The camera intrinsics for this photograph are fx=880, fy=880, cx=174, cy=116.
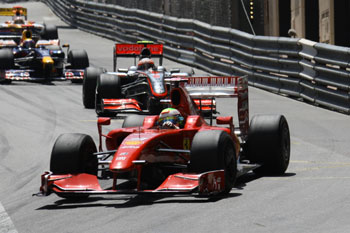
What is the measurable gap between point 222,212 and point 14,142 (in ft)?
22.9

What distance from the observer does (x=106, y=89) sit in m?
18.9

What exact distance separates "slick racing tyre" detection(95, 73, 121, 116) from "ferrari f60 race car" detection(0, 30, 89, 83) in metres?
5.14

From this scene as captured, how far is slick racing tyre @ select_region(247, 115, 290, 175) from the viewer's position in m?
11.5

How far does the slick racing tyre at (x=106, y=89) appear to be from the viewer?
741 inches

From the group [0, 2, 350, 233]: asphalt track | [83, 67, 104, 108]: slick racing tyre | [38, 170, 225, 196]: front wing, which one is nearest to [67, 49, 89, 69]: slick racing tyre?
[83, 67, 104, 108]: slick racing tyre

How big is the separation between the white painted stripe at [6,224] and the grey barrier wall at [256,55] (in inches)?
380

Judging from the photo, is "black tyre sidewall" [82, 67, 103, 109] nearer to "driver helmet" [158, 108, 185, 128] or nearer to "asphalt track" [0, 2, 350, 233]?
"asphalt track" [0, 2, 350, 233]

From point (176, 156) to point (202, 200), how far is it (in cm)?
107

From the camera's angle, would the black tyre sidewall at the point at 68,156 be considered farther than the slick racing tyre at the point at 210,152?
Answer: Yes

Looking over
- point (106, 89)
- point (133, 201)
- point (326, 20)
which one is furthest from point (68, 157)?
point (326, 20)

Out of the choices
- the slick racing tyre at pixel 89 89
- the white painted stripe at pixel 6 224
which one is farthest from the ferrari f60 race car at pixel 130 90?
the white painted stripe at pixel 6 224

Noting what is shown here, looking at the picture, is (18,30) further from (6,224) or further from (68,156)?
(6,224)

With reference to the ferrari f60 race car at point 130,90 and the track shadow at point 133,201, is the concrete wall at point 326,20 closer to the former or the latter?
the ferrari f60 race car at point 130,90

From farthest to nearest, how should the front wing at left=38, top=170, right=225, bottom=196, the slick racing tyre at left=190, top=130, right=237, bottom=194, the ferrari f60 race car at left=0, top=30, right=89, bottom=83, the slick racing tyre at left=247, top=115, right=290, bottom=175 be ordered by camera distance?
the ferrari f60 race car at left=0, top=30, right=89, bottom=83
the slick racing tyre at left=247, top=115, right=290, bottom=175
the slick racing tyre at left=190, top=130, right=237, bottom=194
the front wing at left=38, top=170, right=225, bottom=196
